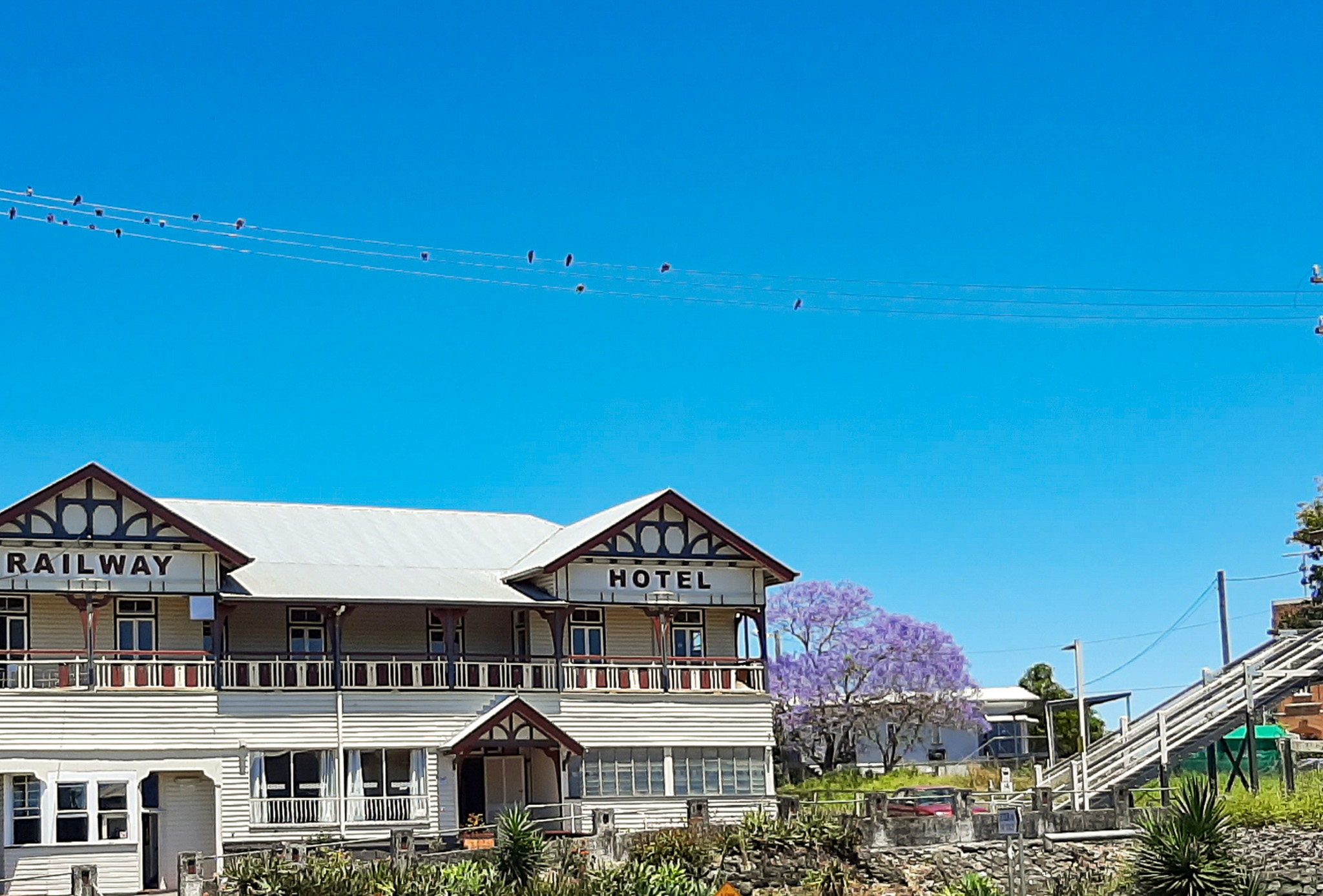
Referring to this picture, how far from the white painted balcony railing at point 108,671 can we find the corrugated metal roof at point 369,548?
202cm

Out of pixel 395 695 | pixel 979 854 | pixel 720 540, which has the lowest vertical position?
pixel 979 854

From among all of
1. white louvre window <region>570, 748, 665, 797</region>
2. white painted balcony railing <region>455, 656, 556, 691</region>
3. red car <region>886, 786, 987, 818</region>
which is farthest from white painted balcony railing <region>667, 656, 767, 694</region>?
red car <region>886, 786, 987, 818</region>

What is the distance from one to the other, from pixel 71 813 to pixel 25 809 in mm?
983

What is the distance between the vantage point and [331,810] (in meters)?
43.2

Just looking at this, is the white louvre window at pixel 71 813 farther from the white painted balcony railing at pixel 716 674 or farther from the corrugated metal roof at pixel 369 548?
the white painted balcony railing at pixel 716 674

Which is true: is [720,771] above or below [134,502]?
below

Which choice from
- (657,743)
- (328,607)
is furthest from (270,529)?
(657,743)

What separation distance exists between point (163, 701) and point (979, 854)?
18335 millimetres

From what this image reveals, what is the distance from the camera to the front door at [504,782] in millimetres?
46688

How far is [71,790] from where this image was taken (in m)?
40.9

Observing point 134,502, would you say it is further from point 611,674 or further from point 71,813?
point 611,674

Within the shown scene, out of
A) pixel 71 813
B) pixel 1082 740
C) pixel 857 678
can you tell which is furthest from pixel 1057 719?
pixel 71 813

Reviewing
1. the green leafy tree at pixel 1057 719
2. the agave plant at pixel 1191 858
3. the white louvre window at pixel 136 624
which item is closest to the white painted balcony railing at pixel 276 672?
the white louvre window at pixel 136 624

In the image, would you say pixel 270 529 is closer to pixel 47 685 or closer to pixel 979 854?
pixel 47 685
